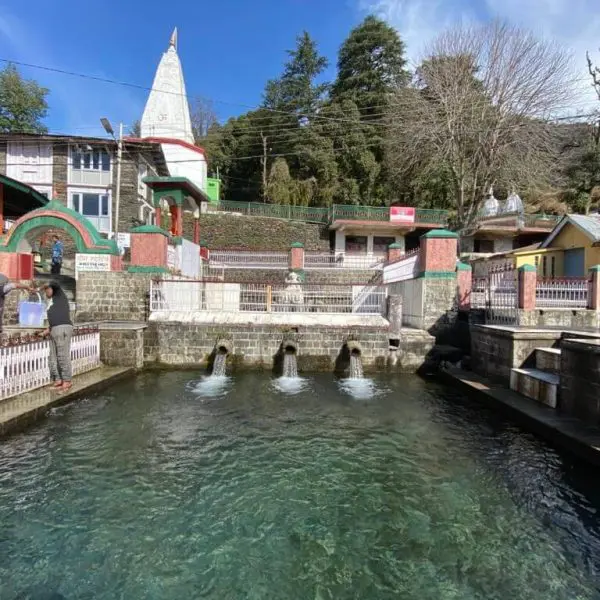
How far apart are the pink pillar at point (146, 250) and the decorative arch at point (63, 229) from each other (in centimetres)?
101

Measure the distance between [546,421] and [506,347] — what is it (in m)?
2.50

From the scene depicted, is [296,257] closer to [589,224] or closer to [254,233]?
[254,233]

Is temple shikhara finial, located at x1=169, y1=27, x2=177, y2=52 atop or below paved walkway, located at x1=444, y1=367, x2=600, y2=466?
atop

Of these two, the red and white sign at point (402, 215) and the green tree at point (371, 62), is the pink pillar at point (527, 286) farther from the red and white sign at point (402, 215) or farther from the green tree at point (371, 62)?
the green tree at point (371, 62)

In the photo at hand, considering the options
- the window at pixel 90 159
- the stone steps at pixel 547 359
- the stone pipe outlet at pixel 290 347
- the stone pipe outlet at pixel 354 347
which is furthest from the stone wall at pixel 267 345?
the window at pixel 90 159

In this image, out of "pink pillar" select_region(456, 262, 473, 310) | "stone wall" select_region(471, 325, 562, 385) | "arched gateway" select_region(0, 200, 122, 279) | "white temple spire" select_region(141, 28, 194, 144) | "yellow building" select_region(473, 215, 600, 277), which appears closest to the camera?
"stone wall" select_region(471, 325, 562, 385)

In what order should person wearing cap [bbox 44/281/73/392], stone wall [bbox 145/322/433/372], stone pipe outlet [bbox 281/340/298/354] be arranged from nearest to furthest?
person wearing cap [bbox 44/281/73/392]
stone pipe outlet [bbox 281/340/298/354]
stone wall [bbox 145/322/433/372]

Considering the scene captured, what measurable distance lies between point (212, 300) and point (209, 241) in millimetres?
16005

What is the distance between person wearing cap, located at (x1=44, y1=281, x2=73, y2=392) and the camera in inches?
279

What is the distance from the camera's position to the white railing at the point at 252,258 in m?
22.8

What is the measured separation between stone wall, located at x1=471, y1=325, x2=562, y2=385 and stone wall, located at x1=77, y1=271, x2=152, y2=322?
9014 mm

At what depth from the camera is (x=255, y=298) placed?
12148mm

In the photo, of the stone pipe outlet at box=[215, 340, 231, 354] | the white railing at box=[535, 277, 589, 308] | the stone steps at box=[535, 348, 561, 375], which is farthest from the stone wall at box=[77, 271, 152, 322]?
the white railing at box=[535, 277, 589, 308]

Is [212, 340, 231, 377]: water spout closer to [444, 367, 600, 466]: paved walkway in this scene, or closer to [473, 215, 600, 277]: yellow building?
[444, 367, 600, 466]: paved walkway
